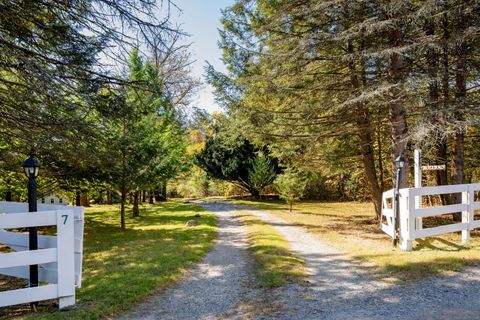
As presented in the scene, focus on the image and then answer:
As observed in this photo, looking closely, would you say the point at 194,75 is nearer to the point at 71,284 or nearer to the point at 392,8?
the point at 392,8

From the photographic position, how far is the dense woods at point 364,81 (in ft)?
27.8

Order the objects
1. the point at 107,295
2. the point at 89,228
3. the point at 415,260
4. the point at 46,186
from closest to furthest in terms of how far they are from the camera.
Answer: the point at 107,295
the point at 415,260
the point at 46,186
the point at 89,228

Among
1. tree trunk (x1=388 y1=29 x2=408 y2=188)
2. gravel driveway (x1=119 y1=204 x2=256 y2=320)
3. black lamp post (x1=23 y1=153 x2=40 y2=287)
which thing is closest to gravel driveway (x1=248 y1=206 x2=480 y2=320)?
gravel driveway (x1=119 y1=204 x2=256 y2=320)

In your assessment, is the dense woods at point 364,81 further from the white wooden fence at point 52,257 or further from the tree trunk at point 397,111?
the white wooden fence at point 52,257

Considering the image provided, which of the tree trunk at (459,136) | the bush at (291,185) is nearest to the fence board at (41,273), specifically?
the tree trunk at (459,136)

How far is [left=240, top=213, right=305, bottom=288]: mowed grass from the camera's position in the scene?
5.57m

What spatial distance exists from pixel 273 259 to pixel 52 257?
397 centimetres

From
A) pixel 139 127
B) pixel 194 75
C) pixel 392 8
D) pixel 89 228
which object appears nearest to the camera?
pixel 392 8

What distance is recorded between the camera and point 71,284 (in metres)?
4.47

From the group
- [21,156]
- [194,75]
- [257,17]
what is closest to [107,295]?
[21,156]

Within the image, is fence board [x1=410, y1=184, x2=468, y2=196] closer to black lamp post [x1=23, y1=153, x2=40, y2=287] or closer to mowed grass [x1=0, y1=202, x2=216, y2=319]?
mowed grass [x1=0, y1=202, x2=216, y2=319]

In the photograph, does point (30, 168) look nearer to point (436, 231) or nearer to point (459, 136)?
point (436, 231)

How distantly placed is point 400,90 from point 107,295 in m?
8.06

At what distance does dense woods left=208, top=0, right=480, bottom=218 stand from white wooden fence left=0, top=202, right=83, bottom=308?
690cm
